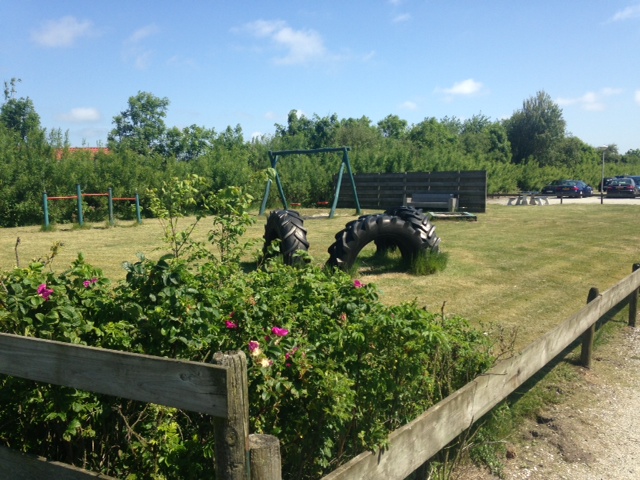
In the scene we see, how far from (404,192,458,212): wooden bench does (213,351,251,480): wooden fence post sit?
864 inches

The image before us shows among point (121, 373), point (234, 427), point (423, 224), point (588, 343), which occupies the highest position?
point (423, 224)

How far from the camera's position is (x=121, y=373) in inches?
87.0

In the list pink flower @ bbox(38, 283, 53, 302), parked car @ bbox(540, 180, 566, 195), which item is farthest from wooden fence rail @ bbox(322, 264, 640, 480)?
parked car @ bbox(540, 180, 566, 195)

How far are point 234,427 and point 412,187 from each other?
80.1 feet

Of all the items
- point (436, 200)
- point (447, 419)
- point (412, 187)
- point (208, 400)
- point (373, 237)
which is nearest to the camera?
point (208, 400)

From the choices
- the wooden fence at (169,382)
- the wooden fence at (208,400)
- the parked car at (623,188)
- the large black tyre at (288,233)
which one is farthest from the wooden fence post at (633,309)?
the parked car at (623,188)

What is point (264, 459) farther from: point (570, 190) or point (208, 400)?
point (570, 190)

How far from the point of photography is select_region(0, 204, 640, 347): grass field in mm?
8125

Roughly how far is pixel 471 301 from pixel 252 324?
19.7ft

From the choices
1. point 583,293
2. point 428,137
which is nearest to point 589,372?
point 583,293

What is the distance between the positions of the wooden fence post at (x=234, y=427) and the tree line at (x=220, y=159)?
2.67m

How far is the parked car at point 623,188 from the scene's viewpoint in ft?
138

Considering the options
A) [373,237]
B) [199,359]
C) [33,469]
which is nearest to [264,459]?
[199,359]

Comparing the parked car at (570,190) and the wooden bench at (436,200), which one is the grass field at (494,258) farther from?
the parked car at (570,190)
